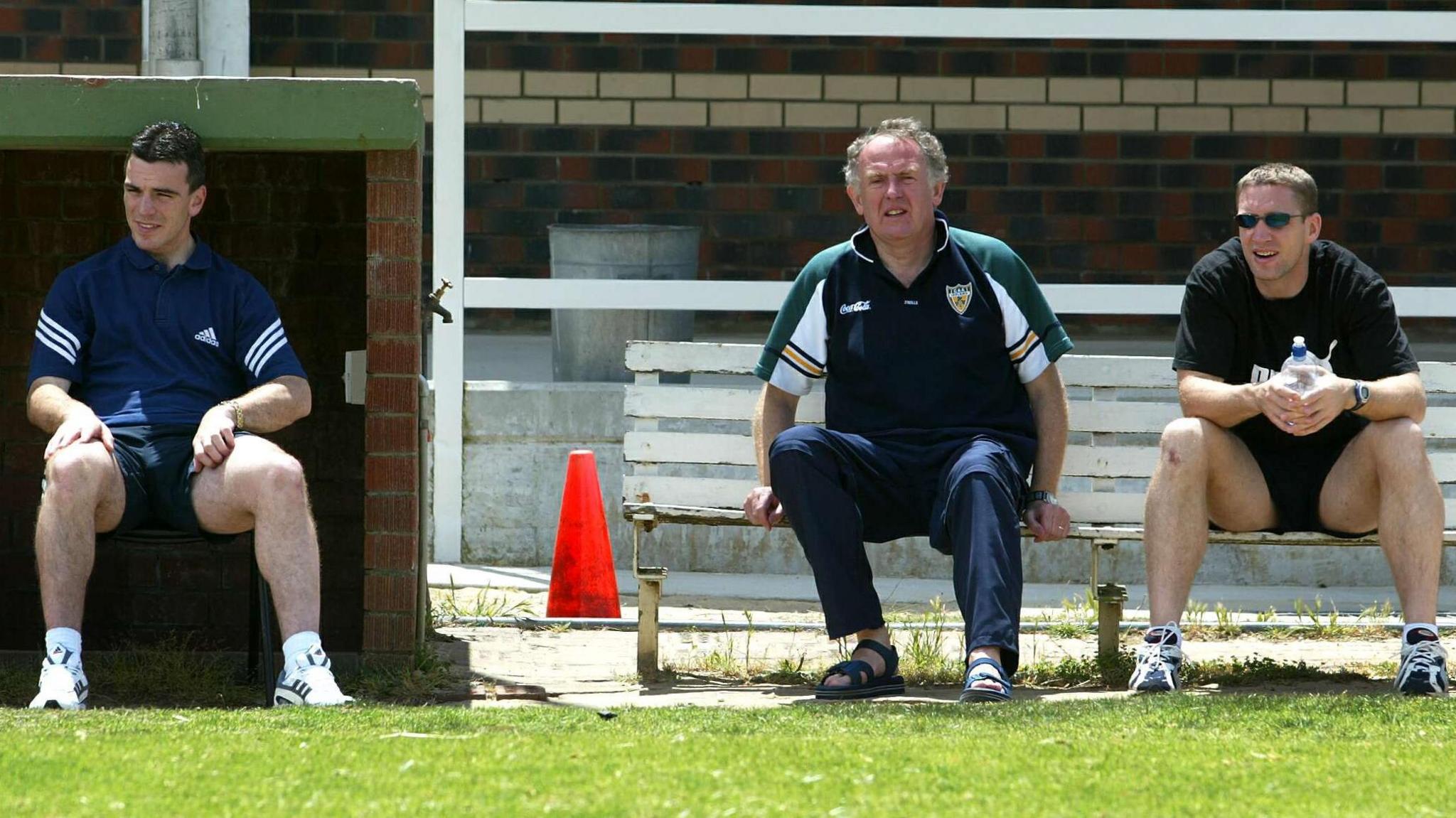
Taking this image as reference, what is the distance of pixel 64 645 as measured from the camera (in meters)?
4.42

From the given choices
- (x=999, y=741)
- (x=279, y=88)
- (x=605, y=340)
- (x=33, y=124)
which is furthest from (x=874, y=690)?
(x=605, y=340)

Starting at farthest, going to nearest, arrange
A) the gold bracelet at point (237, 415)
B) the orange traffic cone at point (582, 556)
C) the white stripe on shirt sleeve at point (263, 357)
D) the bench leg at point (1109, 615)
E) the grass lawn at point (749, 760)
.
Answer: the orange traffic cone at point (582, 556) → the bench leg at point (1109, 615) → the white stripe on shirt sleeve at point (263, 357) → the gold bracelet at point (237, 415) → the grass lawn at point (749, 760)

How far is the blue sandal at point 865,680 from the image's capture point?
185 inches

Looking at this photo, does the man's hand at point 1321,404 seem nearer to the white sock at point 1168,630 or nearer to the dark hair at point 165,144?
the white sock at point 1168,630

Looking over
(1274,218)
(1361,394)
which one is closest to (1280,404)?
(1361,394)

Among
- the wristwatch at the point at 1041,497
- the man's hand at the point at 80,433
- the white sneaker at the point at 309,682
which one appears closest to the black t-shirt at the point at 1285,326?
the wristwatch at the point at 1041,497

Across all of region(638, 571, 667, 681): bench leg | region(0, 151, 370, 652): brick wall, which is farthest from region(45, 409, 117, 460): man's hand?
region(638, 571, 667, 681): bench leg

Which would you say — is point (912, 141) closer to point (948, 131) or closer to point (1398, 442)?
point (1398, 442)

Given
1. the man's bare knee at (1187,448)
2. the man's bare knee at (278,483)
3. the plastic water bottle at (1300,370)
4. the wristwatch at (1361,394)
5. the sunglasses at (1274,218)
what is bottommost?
the man's bare knee at (278,483)

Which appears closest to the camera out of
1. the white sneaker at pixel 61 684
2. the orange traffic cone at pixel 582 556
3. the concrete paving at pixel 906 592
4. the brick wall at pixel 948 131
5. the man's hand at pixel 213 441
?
the white sneaker at pixel 61 684

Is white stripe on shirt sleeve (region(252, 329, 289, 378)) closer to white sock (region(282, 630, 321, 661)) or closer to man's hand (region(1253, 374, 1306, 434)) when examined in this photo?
white sock (region(282, 630, 321, 661))

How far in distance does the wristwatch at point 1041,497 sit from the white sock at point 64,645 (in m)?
2.23

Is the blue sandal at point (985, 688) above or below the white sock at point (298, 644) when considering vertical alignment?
below

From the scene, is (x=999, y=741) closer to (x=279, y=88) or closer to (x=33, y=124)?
(x=279, y=88)
